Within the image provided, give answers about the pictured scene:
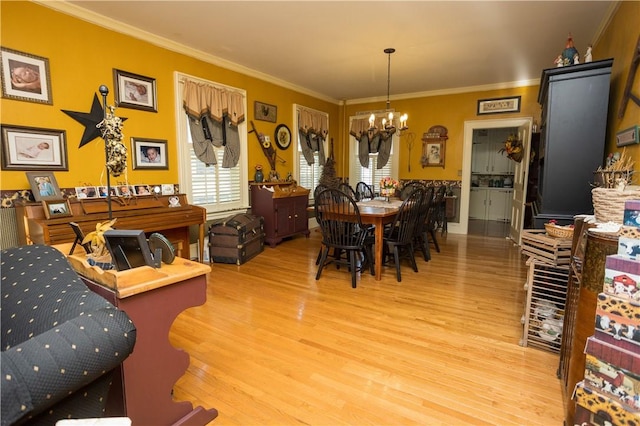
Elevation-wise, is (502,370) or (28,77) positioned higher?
(28,77)

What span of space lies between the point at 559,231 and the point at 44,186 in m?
4.05

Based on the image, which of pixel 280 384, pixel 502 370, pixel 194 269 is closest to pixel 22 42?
pixel 194 269

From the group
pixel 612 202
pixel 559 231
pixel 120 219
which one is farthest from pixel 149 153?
pixel 612 202

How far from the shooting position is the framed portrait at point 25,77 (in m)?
2.71

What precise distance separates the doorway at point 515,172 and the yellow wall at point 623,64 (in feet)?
6.60

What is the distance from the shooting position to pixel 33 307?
3.10 ft

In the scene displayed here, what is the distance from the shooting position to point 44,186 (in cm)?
290

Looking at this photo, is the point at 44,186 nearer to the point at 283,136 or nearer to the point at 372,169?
the point at 283,136

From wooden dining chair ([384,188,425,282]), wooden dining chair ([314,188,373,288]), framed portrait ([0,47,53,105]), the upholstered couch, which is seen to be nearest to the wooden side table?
the upholstered couch

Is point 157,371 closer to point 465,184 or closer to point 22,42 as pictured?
point 22,42

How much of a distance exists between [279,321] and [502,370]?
5.14 ft

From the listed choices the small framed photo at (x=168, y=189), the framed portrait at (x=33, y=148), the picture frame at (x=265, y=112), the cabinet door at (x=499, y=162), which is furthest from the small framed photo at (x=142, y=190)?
the cabinet door at (x=499, y=162)

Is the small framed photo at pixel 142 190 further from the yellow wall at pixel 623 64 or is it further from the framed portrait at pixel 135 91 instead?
the yellow wall at pixel 623 64

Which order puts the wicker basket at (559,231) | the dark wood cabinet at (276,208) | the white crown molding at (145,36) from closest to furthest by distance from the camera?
the wicker basket at (559,231) → the white crown molding at (145,36) → the dark wood cabinet at (276,208)
